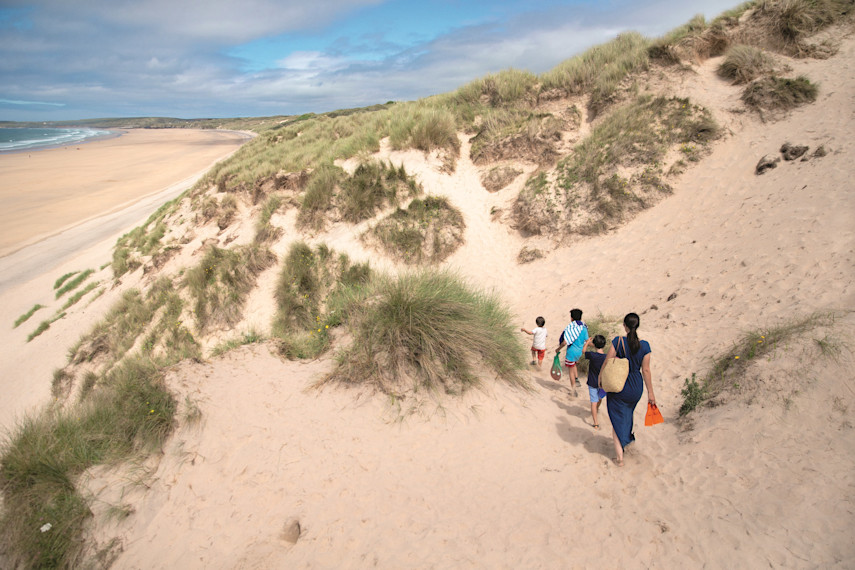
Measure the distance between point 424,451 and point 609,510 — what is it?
77.7 inches

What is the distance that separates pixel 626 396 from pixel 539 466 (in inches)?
49.5

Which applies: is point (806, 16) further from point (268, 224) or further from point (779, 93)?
point (268, 224)

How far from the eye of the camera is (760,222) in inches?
→ 315

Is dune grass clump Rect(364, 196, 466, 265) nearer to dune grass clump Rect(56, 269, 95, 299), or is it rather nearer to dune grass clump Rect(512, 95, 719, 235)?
dune grass clump Rect(512, 95, 719, 235)

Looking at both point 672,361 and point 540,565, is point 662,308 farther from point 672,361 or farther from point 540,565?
Result: point 540,565

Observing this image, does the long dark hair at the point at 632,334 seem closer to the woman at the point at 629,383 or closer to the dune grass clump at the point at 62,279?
the woman at the point at 629,383

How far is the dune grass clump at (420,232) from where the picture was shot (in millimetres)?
11219

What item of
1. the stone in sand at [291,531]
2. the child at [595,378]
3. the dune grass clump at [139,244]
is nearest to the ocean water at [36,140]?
the dune grass clump at [139,244]

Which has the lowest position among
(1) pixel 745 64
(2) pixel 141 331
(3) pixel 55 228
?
(2) pixel 141 331

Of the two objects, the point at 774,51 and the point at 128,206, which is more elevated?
the point at 774,51

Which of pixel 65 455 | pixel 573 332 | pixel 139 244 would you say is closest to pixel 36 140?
pixel 139 244

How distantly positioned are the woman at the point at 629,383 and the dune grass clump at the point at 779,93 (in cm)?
1083

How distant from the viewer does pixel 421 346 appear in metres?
5.43

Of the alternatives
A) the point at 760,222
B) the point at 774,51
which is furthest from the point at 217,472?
the point at 774,51
